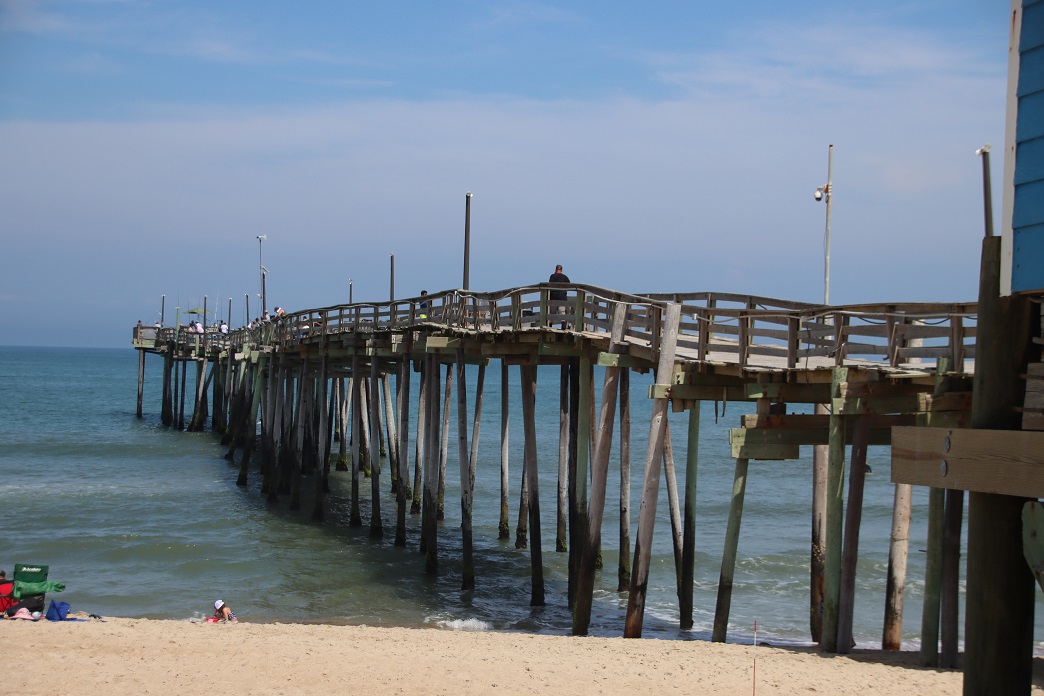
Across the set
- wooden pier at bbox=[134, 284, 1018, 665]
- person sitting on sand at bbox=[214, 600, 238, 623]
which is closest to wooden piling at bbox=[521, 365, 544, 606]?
wooden pier at bbox=[134, 284, 1018, 665]

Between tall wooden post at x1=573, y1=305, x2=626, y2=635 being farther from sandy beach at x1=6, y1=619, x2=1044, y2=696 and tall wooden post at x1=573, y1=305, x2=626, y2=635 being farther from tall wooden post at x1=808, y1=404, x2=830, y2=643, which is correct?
tall wooden post at x1=808, y1=404, x2=830, y2=643

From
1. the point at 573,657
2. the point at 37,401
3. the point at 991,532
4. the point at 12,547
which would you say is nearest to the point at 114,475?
the point at 12,547

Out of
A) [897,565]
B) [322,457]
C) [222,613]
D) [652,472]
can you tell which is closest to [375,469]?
[322,457]

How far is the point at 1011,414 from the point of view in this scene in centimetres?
464

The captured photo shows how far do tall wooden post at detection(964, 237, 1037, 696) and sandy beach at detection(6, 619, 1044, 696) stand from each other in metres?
5.43

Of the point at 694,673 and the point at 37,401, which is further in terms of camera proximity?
the point at 37,401

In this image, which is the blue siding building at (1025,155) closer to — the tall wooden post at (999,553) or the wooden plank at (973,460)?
the tall wooden post at (999,553)

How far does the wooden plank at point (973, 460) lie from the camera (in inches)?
172

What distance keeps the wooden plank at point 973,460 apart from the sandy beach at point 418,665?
5576 millimetres

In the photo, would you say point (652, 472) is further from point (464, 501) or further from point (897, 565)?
point (464, 501)

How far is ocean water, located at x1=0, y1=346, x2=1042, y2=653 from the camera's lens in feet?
54.9

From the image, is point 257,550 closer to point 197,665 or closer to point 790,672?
point 197,665

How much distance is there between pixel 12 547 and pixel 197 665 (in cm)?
1211

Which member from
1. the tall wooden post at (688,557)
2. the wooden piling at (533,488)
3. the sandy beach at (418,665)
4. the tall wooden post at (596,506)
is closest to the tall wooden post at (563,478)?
the wooden piling at (533,488)
